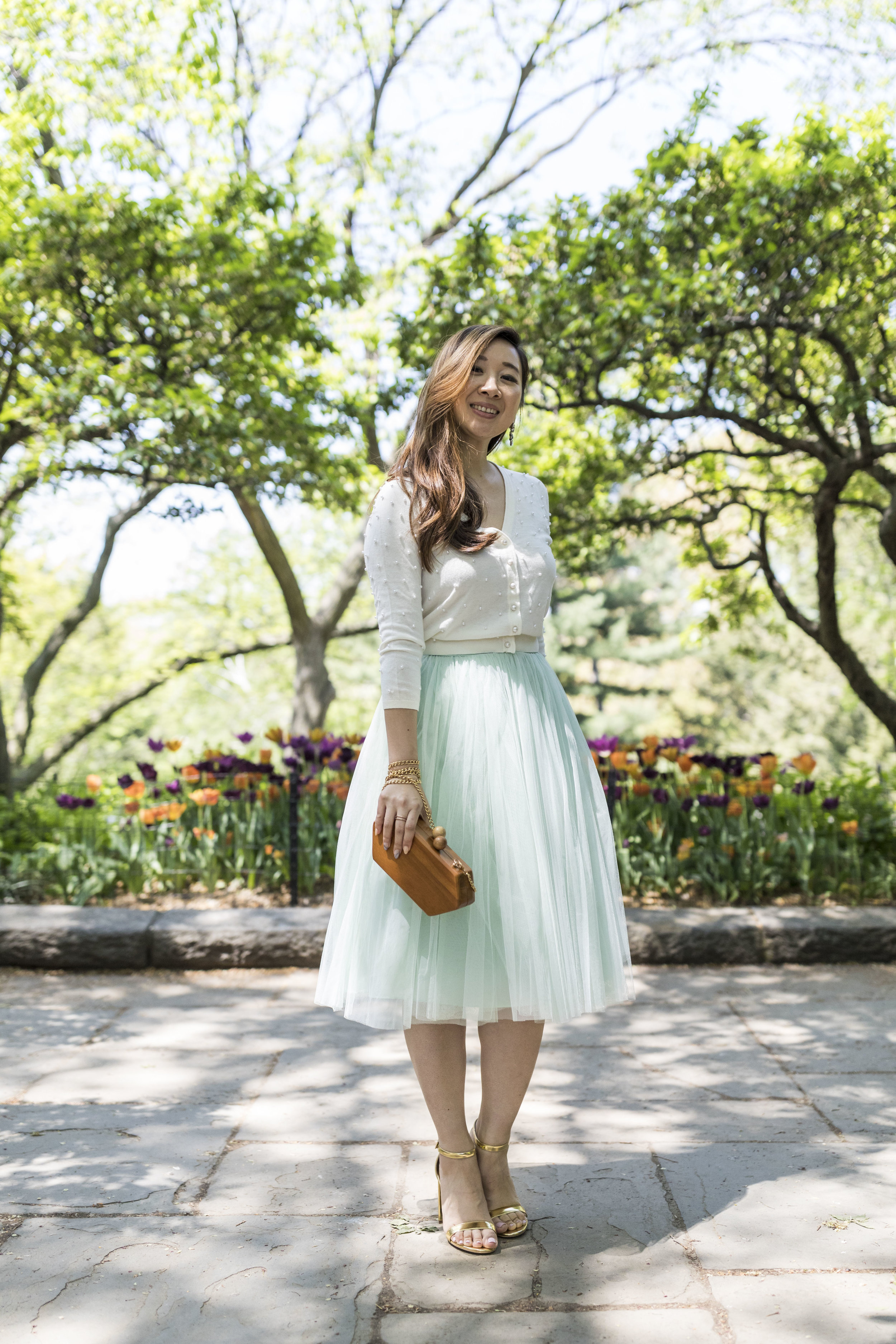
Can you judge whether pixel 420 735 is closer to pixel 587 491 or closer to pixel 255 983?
pixel 255 983

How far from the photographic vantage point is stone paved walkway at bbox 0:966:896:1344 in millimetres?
2047

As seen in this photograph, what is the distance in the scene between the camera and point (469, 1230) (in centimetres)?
230

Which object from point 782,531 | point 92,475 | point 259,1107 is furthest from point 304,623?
point 259,1107

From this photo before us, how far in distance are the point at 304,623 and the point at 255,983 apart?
6489 mm

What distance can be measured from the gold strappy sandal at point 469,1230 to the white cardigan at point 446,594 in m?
1.03

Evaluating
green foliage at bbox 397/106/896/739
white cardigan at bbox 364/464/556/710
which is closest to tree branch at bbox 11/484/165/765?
green foliage at bbox 397/106/896/739

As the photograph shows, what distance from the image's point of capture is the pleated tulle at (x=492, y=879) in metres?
2.28

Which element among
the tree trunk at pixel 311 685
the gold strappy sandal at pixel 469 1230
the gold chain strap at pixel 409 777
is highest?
the tree trunk at pixel 311 685

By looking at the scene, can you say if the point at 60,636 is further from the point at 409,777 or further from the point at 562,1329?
the point at 562,1329

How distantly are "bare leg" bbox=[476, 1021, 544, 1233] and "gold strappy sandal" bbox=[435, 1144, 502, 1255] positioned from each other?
6 cm

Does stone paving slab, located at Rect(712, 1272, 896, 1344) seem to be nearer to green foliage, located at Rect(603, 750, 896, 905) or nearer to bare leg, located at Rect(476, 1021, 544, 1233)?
bare leg, located at Rect(476, 1021, 544, 1233)

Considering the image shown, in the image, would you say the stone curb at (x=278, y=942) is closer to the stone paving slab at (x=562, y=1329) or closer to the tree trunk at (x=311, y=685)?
the stone paving slab at (x=562, y=1329)

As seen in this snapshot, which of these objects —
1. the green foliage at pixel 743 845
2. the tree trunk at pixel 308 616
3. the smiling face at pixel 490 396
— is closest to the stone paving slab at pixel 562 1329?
the smiling face at pixel 490 396

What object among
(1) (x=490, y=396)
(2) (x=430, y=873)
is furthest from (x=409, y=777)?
(1) (x=490, y=396)
